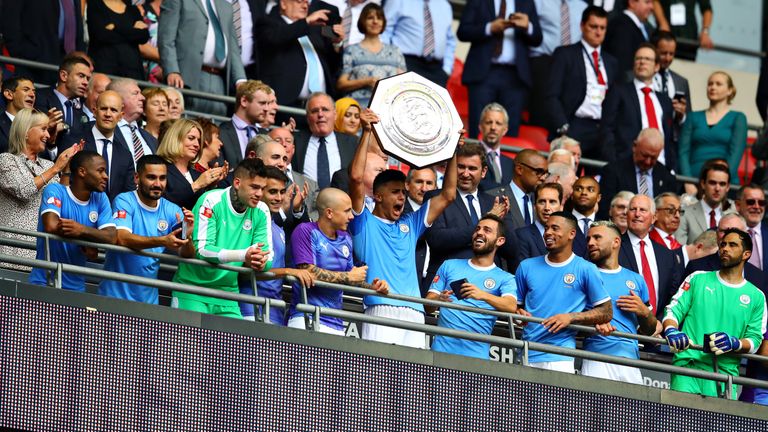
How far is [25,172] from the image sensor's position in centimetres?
1227

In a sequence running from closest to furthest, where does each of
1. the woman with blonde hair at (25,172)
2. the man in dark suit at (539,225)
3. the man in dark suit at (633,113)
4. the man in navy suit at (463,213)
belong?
the woman with blonde hair at (25,172) < the man in navy suit at (463,213) < the man in dark suit at (539,225) < the man in dark suit at (633,113)

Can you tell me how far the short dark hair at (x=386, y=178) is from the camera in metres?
12.6

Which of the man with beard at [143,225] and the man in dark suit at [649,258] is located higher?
the man with beard at [143,225]

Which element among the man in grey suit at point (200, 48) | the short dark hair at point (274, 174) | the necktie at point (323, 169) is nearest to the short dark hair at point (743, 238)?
the necktie at point (323, 169)

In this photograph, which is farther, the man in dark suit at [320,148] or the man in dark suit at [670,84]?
the man in dark suit at [670,84]

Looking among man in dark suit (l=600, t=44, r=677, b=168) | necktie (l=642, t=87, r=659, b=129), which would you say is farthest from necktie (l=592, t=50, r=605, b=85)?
necktie (l=642, t=87, r=659, b=129)

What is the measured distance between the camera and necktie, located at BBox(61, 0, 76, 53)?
15797mm

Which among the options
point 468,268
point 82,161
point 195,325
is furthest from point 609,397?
point 82,161

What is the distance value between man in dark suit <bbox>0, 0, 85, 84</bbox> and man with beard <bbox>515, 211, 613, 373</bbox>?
510 cm

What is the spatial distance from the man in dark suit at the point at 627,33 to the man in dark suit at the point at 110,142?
756 centimetres

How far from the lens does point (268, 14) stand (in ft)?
54.3

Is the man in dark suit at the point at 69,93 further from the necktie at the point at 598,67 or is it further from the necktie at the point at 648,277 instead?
the necktie at the point at 598,67

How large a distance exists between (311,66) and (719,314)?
5.14 meters

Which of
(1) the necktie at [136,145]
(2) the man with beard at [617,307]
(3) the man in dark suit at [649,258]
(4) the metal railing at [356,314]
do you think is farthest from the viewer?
(3) the man in dark suit at [649,258]
